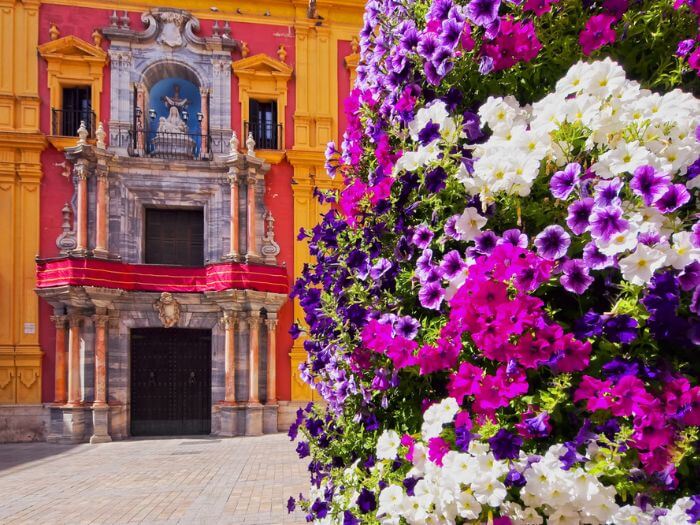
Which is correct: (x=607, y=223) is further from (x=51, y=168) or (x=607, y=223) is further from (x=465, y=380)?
(x=51, y=168)

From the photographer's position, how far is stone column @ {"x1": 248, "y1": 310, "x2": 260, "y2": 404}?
1435cm

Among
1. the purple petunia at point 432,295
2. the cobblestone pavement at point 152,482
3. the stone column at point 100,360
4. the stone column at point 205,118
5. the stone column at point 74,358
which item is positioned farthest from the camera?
the stone column at point 205,118

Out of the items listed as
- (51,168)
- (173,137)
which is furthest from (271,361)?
(51,168)

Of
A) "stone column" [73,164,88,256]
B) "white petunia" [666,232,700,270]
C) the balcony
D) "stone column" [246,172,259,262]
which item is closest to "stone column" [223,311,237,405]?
"stone column" [246,172,259,262]

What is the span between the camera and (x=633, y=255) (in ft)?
5.60

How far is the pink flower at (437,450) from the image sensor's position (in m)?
1.89

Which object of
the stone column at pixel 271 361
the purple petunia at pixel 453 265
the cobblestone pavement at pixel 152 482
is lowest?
the cobblestone pavement at pixel 152 482

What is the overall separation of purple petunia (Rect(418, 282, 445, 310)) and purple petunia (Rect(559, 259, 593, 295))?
1.36ft

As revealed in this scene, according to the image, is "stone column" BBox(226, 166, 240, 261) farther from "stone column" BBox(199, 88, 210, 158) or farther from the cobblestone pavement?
the cobblestone pavement

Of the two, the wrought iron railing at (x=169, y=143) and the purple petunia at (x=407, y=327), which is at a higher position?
the wrought iron railing at (x=169, y=143)

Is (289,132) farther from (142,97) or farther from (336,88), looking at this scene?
(142,97)

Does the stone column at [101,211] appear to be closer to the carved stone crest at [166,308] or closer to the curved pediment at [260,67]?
the carved stone crest at [166,308]

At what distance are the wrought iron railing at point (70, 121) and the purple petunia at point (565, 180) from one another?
49.2ft

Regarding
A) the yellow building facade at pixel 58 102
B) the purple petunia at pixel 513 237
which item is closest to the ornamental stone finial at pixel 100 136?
the yellow building facade at pixel 58 102
